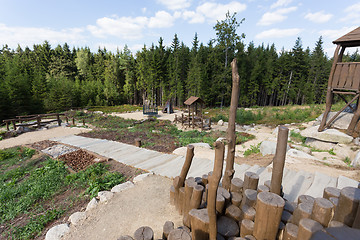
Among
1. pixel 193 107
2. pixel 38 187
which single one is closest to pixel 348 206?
pixel 38 187

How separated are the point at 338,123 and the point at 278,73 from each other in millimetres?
27514

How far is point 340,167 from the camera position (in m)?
5.22

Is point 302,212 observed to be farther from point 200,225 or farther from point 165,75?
point 165,75

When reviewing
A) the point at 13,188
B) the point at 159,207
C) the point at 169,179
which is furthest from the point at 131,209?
the point at 13,188

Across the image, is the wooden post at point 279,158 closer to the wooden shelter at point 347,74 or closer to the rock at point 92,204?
the rock at point 92,204

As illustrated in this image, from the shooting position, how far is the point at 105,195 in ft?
13.1

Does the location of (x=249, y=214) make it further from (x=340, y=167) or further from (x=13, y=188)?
(x=13, y=188)

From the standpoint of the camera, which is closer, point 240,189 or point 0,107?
point 240,189

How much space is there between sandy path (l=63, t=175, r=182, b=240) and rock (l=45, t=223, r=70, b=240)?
100 mm

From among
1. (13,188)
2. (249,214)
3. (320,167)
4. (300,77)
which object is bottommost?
(13,188)

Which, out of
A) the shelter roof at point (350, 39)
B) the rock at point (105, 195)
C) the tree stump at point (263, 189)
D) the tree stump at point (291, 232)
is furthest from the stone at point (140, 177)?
the shelter roof at point (350, 39)

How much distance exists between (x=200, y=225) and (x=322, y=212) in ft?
4.40

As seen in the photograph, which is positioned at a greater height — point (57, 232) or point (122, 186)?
point (122, 186)

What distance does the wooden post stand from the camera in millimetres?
2096
